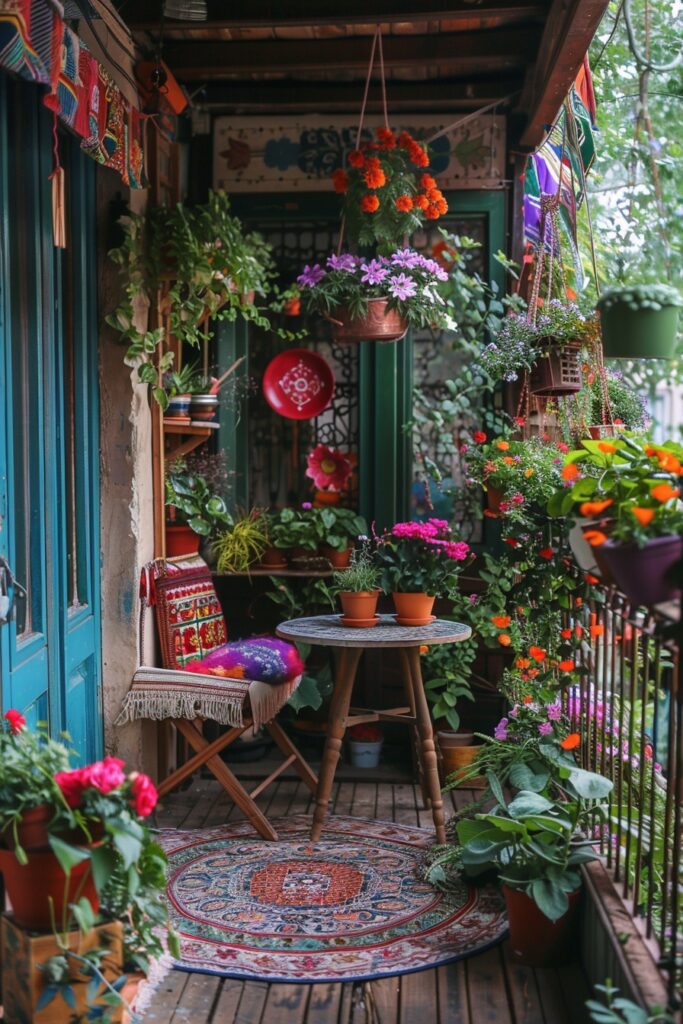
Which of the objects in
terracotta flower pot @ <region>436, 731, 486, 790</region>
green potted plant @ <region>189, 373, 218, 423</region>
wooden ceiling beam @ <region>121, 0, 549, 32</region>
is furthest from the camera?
terracotta flower pot @ <region>436, 731, 486, 790</region>

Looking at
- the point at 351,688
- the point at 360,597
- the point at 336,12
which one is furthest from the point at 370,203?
the point at 351,688

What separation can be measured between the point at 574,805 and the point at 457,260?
306cm

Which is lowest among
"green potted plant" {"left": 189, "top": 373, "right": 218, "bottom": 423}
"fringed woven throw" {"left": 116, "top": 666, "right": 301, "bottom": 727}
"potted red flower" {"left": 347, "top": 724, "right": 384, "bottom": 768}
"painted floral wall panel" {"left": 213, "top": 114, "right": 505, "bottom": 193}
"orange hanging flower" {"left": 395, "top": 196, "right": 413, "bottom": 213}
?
"potted red flower" {"left": 347, "top": 724, "right": 384, "bottom": 768}

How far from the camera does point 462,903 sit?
12.3 ft

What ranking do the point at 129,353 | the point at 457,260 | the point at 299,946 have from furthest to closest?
the point at 457,260 < the point at 129,353 < the point at 299,946

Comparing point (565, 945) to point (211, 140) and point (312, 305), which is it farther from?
point (211, 140)

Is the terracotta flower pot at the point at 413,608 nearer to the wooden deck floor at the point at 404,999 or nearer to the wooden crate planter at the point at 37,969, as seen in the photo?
the wooden deck floor at the point at 404,999

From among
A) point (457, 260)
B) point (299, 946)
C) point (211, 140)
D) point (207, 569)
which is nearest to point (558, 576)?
point (299, 946)

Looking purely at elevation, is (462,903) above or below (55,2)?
below

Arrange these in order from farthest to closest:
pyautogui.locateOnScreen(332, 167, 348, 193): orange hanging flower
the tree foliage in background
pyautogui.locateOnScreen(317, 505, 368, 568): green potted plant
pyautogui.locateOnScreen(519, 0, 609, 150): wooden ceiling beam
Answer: the tree foliage in background → pyautogui.locateOnScreen(317, 505, 368, 568): green potted plant → pyautogui.locateOnScreen(332, 167, 348, 193): orange hanging flower → pyautogui.locateOnScreen(519, 0, 609, 150): wooden ceiling beam

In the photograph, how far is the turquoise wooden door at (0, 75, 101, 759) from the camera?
3.39 metres

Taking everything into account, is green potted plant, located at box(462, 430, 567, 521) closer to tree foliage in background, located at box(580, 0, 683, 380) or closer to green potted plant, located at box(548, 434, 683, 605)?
green potted plant, located at box(548, 434, 683, 605)

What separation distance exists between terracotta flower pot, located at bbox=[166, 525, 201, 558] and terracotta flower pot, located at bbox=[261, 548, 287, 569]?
17.7 inches

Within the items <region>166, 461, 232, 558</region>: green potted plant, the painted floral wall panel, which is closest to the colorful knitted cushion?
<region>166, 461, 232, 558</region>: green potted plant
